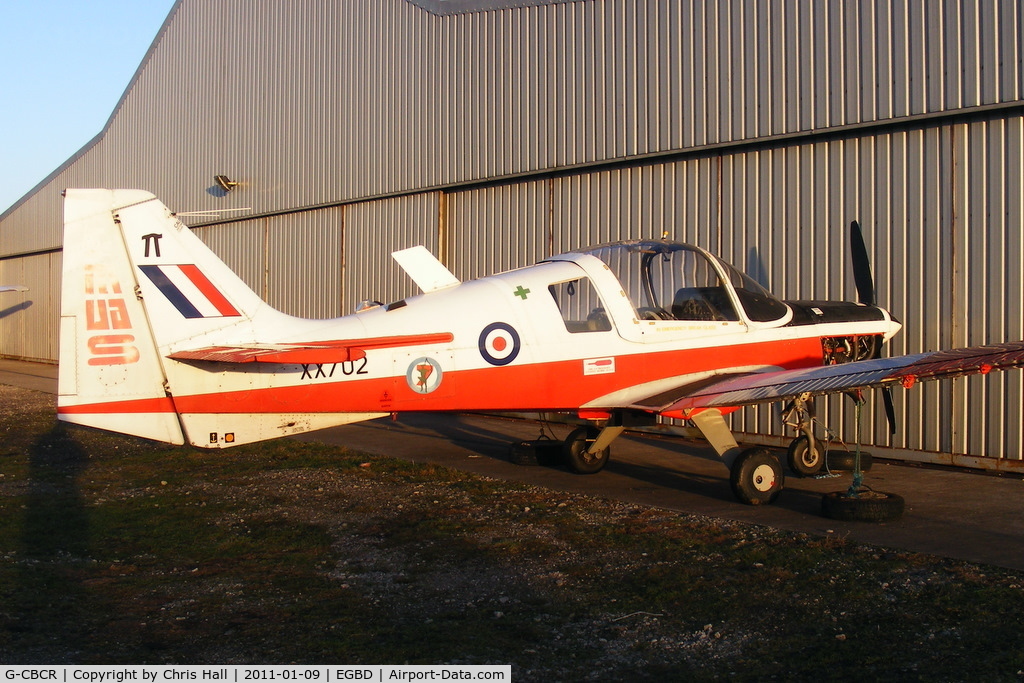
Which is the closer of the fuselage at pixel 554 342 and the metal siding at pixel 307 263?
the fuselage at pixel 554 342

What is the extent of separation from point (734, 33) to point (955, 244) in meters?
4.34

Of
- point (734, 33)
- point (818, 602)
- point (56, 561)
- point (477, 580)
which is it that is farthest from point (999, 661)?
point (734, 33)

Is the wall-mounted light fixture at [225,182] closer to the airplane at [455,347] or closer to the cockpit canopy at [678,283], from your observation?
the airplane at [455,347]

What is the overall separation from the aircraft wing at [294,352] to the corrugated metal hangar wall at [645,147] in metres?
5.76

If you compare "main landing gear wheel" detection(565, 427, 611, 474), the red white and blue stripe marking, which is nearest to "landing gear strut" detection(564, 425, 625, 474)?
"main landing gear wheel" detection(565, 427, 611, 474)

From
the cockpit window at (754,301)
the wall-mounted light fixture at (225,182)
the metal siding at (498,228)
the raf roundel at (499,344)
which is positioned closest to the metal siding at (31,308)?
the wall-mounted light fixture at (225,182)

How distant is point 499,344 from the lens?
27.4 ft

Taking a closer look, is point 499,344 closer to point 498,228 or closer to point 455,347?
point 455,347

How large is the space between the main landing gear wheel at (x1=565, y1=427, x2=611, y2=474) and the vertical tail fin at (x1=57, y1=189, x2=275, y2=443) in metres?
4.45

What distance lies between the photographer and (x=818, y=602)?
5516mm

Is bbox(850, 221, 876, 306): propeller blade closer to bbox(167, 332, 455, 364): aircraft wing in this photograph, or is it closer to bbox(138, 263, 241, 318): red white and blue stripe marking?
bbox(167, 332, 455, 364): aircraft wing

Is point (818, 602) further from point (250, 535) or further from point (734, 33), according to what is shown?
point (734, 33)

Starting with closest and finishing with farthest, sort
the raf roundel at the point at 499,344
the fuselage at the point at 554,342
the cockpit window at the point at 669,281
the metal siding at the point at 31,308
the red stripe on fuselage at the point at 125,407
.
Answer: the red stripe on fuselage at the point at 125,407, the fuselage at the point at 554,342, the raf roundel at the point at 499,344, the cockpit window at the point at 669,281, the metal siding at the point at 31,308

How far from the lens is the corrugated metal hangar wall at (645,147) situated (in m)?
10.7
